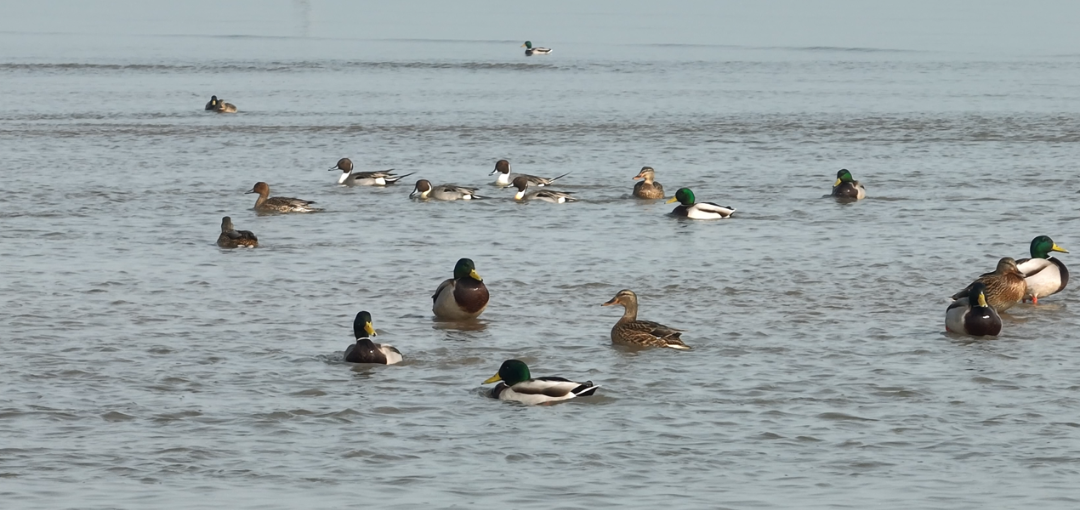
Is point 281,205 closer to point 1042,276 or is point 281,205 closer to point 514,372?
point 1042,276

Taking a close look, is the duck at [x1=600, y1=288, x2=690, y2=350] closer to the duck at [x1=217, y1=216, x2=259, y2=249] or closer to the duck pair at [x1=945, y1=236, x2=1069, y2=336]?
the duck pair at [x1=945, y1=236, x2=1069, y2=336]

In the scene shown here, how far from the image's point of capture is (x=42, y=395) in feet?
40.3

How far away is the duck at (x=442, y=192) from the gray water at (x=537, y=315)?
18 cm

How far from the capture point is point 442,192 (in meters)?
25.5

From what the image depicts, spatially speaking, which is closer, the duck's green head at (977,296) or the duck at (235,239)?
the duck's green head at (977,296)

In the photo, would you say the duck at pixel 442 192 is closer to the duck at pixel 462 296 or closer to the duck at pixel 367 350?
the duck at pixel 462 296

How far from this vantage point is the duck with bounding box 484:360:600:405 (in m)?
12.1

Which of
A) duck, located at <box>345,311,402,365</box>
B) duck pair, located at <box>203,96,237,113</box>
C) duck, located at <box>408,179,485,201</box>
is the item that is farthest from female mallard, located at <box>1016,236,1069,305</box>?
duck pair, located at <box>203,96,237,113</box>

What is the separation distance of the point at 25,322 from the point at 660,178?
1565 cm

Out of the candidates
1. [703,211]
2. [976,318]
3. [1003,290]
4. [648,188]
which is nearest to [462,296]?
[976,318]

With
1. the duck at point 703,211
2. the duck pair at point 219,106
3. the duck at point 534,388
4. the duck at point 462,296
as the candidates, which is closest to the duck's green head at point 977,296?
the duck at point 534,388

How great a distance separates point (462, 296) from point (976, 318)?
4.76 m

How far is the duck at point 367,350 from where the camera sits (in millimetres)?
13344

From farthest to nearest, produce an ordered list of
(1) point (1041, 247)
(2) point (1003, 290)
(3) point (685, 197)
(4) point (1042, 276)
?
(3) point (685, 197)
(1) point (1041, 247)
(4) point (1042, 276)
(2) point (1003, 290)
